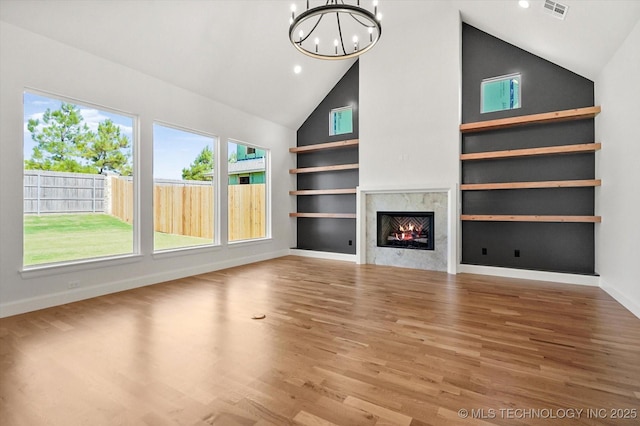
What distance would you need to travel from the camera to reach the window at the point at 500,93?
17.2ft

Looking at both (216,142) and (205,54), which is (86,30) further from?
(216,142)

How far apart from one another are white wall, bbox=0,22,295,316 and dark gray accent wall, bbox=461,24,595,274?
4.44 m

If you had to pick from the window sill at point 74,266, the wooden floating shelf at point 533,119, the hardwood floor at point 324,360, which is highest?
the wooden floating shelf at point 533,119

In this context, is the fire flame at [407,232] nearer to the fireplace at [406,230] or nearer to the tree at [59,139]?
the fireplace at [406,230]

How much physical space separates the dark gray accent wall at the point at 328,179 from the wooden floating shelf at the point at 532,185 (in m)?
2.41

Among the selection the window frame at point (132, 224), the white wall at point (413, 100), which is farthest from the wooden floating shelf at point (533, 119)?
the window frame at point (132, 224)

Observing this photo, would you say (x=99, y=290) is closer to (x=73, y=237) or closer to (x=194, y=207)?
(x=73, y=237)

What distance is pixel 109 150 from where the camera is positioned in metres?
4.41

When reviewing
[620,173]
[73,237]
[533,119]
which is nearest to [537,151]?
[533,119]

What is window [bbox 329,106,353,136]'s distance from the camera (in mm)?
6996

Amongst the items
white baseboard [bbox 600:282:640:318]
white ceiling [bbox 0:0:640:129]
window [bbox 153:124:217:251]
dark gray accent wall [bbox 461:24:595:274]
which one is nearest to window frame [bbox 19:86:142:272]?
window [bbox 153:124:217:251]

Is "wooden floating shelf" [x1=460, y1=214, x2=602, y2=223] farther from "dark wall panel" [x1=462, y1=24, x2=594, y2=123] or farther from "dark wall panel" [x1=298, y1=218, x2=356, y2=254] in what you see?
"dark wall panel" [x1=298, y1=218, x2=356, y2=254]

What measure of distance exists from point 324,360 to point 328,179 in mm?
5302

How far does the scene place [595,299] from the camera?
388cm
